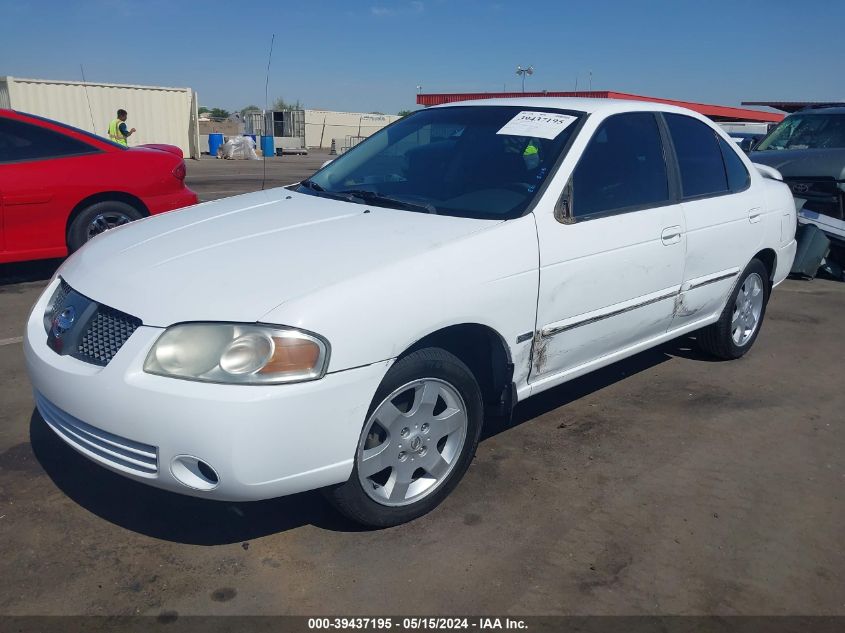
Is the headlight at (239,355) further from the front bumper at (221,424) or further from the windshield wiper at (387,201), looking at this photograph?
the windshield wiper at (387,201)

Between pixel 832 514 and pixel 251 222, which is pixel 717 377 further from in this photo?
pixel 251 222

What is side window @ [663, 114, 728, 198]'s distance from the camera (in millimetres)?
4352

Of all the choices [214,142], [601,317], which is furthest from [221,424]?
[214,142]

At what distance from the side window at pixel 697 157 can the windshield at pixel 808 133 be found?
5193 millimetres

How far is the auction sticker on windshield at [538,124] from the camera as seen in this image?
3762 millimetres

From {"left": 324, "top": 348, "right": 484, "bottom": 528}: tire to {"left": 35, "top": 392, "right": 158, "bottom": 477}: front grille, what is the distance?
0.65 metres

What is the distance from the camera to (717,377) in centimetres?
493

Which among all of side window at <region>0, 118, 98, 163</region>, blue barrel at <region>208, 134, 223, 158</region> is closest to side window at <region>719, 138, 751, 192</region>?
side window at <region>0, 118, 98, 163</region>

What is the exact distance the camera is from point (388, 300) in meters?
2.73

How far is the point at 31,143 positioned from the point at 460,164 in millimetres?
4423

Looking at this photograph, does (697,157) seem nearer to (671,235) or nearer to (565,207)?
(671,235)

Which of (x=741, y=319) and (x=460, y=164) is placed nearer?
(x=460, y=164)

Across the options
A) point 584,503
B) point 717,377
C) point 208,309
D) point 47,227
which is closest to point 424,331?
point 208,309

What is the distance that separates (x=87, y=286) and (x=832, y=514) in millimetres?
3240
